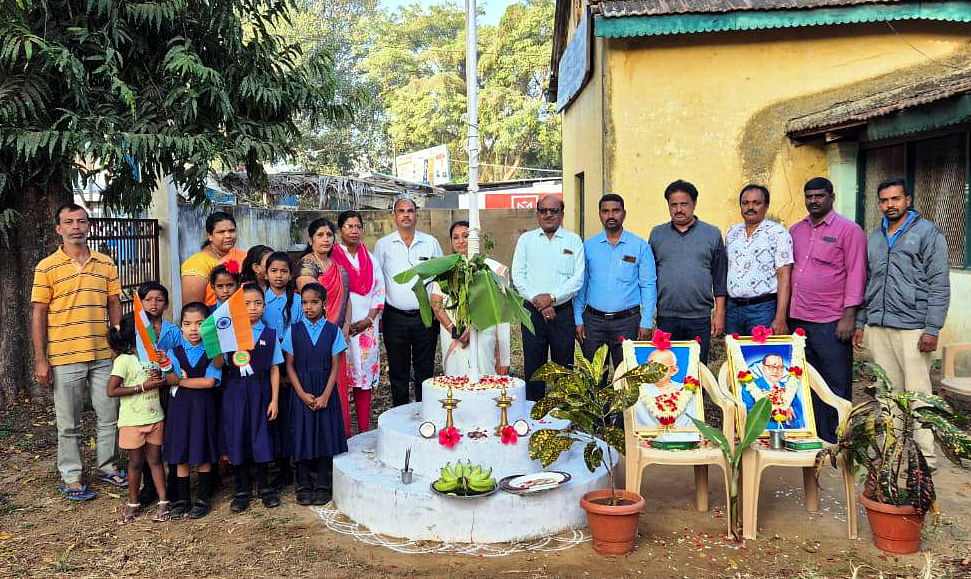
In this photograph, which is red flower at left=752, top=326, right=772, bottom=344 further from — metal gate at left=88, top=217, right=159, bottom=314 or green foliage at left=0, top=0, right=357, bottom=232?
metal gate at left=88, top=217, right=159, bottom=314

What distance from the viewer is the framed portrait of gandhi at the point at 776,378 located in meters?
4.72

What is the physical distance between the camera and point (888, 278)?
512 cm

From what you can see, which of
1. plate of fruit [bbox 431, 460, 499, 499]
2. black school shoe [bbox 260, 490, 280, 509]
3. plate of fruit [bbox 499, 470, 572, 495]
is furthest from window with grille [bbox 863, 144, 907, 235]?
black school shoe [bbox 260, 490, 280, 509]

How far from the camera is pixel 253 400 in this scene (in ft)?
15.7

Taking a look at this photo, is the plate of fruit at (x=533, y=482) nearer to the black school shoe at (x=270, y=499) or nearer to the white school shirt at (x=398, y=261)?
the black school shoe at (x=270, y=499)

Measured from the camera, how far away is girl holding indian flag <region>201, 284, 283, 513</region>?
15.3 ft

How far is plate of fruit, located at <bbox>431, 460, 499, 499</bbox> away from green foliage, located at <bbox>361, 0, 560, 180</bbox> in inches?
947

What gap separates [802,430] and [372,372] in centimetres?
302

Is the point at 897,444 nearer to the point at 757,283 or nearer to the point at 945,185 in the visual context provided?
the point at 757,283

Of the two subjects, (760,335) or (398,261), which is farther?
(398,261)

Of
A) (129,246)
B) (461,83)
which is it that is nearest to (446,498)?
(129,246)

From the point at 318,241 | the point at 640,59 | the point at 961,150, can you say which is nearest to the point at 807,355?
the point at 318,241

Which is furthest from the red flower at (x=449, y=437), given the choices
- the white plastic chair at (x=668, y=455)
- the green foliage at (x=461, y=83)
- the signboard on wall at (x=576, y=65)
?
the green foliage at (x=461, y=83)

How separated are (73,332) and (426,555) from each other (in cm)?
270
